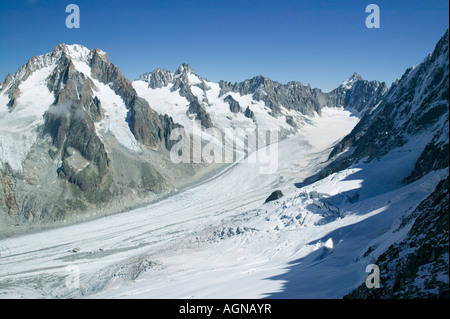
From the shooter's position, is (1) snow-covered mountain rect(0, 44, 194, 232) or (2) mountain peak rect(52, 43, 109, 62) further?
(2) mountain peak rect(52, 43, 109, 62)

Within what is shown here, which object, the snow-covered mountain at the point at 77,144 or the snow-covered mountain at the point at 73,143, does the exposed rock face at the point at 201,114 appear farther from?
the snow-covered mountain at the point at 73,143

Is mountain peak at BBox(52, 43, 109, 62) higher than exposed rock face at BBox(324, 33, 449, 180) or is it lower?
higher

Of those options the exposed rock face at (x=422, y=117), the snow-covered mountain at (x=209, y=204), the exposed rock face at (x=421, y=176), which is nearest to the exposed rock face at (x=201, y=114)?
the snow-covered mountain at (x=209, y=204)

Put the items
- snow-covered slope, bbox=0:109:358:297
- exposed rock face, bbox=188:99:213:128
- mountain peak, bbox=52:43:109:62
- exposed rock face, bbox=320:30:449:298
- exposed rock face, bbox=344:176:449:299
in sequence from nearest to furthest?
1. exposed rock face, bbox=344:176:449:299
2. exposed rock face, bbox=320:30:449:298
3. snow-covered slope, bbox=0:109:358:297
4. mountain peak, bbox=52:43:109:62
5. exposed rock face, bbox=188:99:213:128

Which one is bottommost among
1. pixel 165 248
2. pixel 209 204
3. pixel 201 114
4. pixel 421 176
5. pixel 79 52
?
pixel 165 248

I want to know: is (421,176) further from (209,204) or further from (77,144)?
(77,144)

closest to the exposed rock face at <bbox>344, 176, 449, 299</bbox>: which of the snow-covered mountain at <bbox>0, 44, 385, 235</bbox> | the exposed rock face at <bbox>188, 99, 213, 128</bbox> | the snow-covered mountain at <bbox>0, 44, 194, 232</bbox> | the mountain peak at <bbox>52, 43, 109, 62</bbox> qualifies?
the snow-covered mountain at <bbox>0, 44, 385, 235</bbox>

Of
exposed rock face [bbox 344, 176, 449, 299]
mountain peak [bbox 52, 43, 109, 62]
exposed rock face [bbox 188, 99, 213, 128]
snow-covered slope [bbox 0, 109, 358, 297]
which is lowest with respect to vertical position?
snow-covered slope [bbox 0, 109, 358, 297]

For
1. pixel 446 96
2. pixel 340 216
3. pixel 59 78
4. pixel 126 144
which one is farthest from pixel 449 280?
pixel 59 78

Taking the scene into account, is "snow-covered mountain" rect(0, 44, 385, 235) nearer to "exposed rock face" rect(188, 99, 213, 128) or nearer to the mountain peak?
the mountain peak

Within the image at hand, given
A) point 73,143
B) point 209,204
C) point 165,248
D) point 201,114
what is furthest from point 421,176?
point 201,114

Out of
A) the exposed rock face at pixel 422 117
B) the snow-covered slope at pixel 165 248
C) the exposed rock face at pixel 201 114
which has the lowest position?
the snow-covered slope at pixel 165 248

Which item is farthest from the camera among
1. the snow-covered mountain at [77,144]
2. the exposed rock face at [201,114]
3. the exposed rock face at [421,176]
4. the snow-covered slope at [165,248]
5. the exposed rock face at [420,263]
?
the exposed rock face at [201,114]
